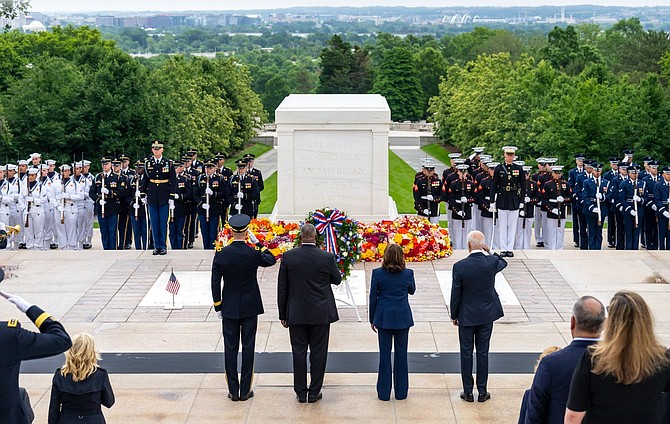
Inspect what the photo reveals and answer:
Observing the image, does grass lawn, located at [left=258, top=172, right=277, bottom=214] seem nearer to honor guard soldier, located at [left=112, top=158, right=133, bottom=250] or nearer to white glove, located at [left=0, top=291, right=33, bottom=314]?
honor guard soldier, located at [left=112, top=158, right=133, bottom=250]

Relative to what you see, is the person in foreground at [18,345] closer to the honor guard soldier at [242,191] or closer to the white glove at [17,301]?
the white glove at [17,301]

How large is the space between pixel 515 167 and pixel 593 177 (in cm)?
241

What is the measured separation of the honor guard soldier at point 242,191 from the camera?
1722 cm

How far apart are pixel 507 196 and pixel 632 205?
2.55m

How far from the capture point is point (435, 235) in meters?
15.2

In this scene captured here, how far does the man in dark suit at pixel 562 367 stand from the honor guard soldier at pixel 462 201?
37.1 feet

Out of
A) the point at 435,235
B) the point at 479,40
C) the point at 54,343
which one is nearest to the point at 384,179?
the point at 435,235

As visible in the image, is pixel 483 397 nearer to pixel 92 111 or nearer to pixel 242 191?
pixel 242 191

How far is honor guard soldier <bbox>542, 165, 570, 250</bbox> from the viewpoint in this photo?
17938mm

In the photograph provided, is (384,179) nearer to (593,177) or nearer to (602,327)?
(593,177)

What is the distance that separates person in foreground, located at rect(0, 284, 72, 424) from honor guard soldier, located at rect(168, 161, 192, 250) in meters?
10.5

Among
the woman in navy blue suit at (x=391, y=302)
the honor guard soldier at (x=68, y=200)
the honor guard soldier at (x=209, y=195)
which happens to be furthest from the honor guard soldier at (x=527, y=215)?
the woman in navy blue suit at (x=391, y=302)

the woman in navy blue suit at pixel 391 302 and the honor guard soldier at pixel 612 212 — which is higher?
the woman in navy blue suit at pixel 391 302

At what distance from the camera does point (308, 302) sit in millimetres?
9078
